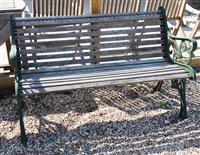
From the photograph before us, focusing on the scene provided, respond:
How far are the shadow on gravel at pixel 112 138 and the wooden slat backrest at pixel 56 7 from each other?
4.95 ft

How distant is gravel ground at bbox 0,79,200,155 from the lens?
3.35m

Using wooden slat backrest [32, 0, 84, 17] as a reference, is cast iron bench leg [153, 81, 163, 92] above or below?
below

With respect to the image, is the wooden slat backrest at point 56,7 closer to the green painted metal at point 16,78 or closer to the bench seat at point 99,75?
the green painted metal at point 16,78

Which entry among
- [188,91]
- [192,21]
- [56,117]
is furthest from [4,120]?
[192,21]

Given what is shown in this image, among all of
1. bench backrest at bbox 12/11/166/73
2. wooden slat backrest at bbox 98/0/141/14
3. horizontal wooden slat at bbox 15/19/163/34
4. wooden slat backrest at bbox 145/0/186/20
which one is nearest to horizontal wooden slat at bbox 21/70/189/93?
bench backrest at bbox 12/11/166/73

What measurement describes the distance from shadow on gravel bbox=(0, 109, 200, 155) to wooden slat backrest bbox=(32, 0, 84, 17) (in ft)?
4.95

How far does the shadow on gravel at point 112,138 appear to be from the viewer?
3322 mm

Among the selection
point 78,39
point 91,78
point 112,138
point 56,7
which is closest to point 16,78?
point 91,78

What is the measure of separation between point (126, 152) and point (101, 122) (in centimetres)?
55

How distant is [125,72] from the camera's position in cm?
361

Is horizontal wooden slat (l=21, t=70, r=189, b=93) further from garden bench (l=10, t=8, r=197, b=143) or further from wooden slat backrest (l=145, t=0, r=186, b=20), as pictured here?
wooden slat backrest (l=145, t=0, r=186, b=20)

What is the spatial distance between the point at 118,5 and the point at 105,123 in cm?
179

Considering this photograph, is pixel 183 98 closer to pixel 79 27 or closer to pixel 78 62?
pixel 78 62

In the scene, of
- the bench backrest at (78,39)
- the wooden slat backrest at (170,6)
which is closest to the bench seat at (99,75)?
the bench backrest at (78,39)
